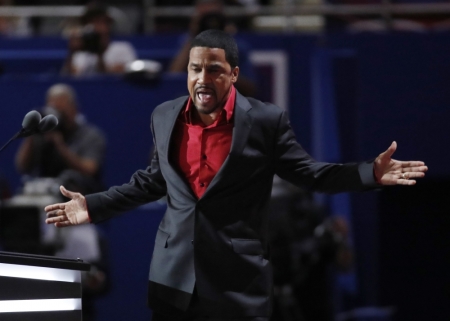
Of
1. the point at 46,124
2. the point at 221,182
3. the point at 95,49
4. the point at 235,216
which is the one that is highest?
the point at 95,49

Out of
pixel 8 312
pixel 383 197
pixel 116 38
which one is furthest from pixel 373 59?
pixel 8 312

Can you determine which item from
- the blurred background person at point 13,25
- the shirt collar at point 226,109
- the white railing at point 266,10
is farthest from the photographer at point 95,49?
the shirt collar at point 226,109

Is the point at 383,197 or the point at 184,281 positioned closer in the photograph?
the point at 184,281

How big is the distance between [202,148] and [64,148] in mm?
3597

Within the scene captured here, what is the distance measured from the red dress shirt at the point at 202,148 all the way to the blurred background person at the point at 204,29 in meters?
3.20

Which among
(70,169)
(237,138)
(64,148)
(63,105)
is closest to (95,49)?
(63,105)

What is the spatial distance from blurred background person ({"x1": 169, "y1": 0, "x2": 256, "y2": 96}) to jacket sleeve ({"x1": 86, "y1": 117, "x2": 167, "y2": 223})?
3129mm

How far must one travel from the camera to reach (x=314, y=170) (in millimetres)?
3543

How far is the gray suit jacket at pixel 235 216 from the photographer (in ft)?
11.4

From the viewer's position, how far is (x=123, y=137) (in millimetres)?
7684

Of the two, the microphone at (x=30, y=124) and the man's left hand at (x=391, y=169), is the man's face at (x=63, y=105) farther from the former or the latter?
the man's left hand at (x=391, y=169)

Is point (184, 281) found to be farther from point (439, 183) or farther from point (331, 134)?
point (439, 183)

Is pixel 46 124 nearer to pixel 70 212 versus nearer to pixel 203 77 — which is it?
pixel 70 212

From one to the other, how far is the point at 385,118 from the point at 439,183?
104 centimetres
